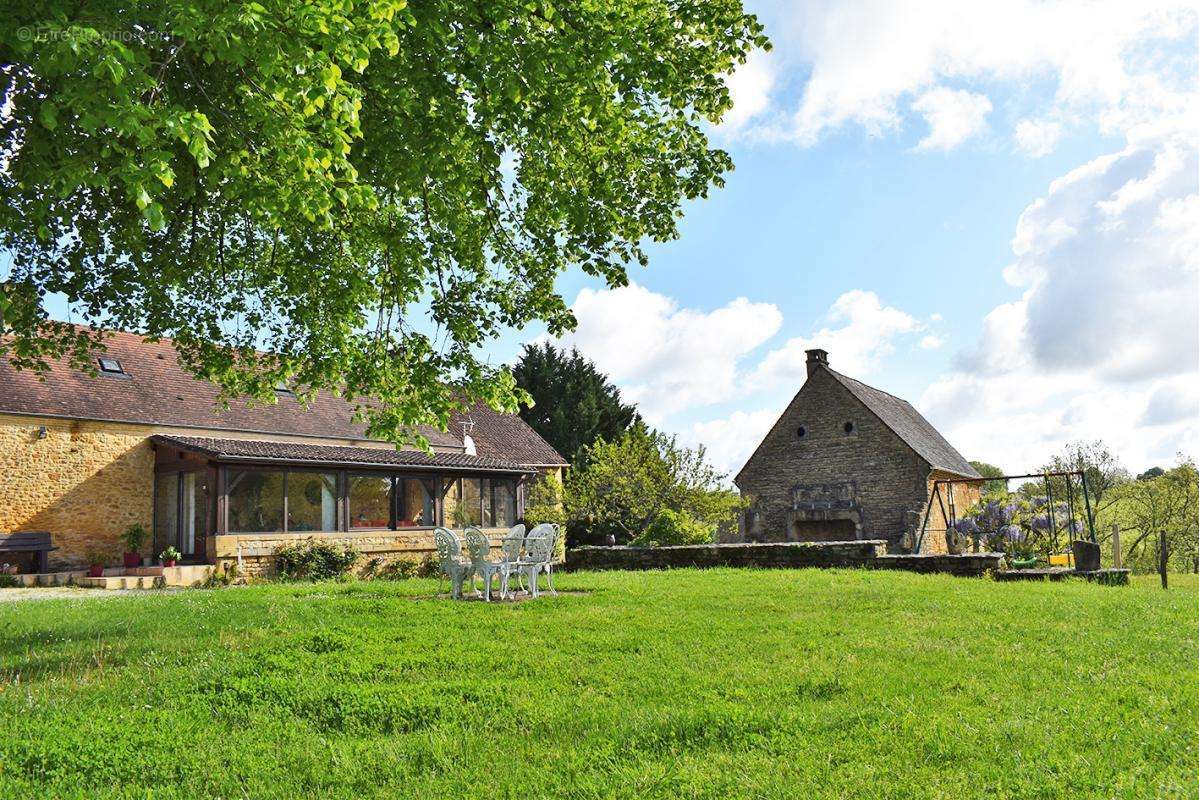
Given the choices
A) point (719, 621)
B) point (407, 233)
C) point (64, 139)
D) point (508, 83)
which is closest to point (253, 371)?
point (407, 233)

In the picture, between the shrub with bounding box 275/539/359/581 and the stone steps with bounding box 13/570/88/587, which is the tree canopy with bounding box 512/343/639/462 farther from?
the stone steps with bounding box 13/570/88/587

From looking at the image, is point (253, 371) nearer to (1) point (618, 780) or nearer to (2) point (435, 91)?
(2) point (435, 91)

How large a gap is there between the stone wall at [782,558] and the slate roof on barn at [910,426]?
10342 millimetres

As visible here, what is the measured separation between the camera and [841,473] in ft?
87.7

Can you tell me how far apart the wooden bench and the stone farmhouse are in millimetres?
436

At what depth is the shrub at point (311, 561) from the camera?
19.9m

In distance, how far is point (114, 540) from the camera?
818 inches

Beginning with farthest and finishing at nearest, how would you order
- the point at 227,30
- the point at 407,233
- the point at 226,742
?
1. the point at 407,233
2. the point at 227,30
3. the point at 226,742

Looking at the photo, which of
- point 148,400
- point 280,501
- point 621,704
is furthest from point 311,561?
point 621,704

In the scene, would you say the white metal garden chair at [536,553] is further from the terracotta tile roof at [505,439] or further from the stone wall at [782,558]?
the terracotta tile roof at [505,439]

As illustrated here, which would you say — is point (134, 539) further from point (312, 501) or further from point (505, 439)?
point (505, 439)

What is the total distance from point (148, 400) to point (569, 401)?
21.0 metres

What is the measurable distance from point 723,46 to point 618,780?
7950 millimetres

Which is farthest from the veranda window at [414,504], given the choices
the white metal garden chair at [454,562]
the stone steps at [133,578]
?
the white metal garden chair at [454,562]
